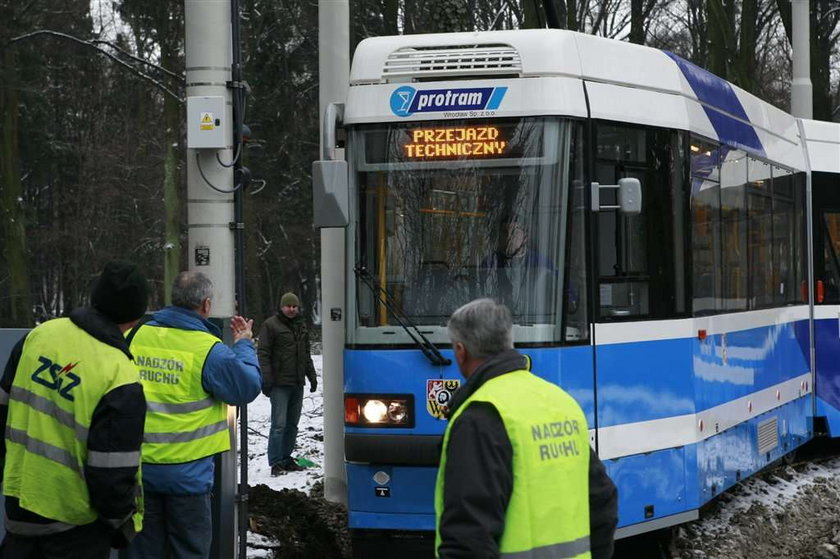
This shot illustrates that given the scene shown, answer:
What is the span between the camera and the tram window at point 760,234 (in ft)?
36.9

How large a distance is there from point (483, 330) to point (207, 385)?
9.75 ft

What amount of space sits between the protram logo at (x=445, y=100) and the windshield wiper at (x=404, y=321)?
3.34 ft

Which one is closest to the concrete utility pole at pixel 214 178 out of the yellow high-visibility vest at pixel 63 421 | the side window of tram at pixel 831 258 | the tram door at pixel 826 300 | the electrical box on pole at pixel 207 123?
the electrical box on pole at pixel 207 123

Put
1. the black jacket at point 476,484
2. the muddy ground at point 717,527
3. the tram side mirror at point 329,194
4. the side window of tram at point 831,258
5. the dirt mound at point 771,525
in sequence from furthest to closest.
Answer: the side window of tram at point 831,258 → the dirt mound at point 771,525 → the muddy ground at point 717,527 → the tram side mirror at point 329,194 → the black jacket at point 476,484

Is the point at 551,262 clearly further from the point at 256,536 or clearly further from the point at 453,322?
the point at 453,322

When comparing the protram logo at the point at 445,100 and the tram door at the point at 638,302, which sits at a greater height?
the protram logo at the point at 445,100

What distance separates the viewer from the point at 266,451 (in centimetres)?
1438

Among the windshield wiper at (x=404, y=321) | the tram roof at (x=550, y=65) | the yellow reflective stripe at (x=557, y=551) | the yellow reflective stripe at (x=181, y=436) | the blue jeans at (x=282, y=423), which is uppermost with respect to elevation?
the tram roof at (x=550, y=65)

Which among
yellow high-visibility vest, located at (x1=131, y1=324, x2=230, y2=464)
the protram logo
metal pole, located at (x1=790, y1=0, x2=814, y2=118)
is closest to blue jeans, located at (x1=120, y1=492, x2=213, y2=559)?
yellow high-visibility vest, located at (x1=131, y1=324, x2=230, y2=464)

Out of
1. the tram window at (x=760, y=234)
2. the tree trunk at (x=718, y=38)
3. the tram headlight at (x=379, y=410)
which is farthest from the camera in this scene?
the tree trunk at (x=718, y=38)

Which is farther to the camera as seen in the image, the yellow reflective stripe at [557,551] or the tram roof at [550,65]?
the tram roof at [550,65]

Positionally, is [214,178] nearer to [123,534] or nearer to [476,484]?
[123,534]

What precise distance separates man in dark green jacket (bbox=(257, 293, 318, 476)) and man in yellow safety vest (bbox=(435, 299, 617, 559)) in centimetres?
867

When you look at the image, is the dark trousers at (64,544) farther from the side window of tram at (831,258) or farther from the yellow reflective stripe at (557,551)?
the side window of tram at (831,258)
